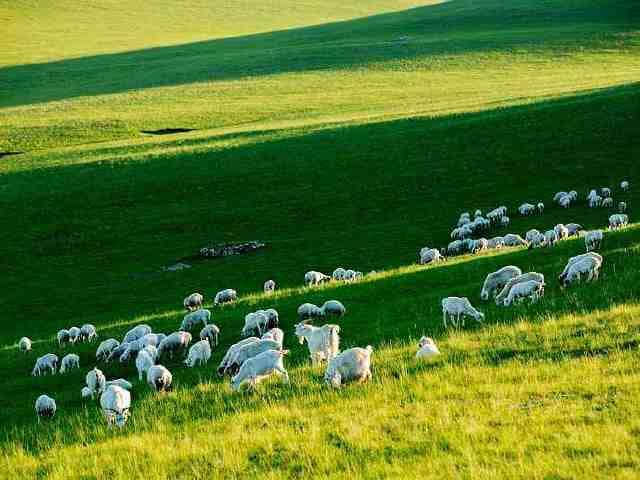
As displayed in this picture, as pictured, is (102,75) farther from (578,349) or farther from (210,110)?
(578,349)

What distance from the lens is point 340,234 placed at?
3700cm

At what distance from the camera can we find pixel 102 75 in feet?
358

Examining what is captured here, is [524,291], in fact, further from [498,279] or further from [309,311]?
[309,311]

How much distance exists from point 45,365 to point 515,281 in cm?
1211

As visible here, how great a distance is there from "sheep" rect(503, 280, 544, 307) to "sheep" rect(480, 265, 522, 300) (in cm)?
166

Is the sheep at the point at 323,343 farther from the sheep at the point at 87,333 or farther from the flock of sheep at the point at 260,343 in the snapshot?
the sheep at the point at 87,333

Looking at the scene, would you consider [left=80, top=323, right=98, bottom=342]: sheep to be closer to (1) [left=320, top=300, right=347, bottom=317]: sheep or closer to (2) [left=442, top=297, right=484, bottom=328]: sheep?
(1) [left=320, top=300, right=347, bottom=317]: sheep

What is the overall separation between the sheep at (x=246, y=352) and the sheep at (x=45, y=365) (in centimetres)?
704

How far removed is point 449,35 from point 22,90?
61.4 metres

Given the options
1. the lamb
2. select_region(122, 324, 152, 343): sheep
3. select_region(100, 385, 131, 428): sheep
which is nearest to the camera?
select_region(100, 385, 131, 428): sheep

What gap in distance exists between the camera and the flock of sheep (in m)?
13.0

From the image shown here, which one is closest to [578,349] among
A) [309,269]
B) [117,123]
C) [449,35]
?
→ [309,269]

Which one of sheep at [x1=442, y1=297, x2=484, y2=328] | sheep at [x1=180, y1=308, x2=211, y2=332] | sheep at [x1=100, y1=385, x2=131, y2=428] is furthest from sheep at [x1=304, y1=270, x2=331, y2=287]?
sheep at [x1=100, y1=385, x2=131, y2=428]

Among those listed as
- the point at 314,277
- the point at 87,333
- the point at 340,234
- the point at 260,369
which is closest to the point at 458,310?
the point at 260,369
